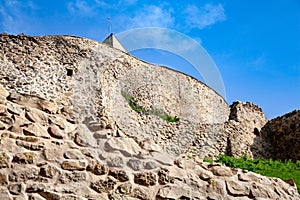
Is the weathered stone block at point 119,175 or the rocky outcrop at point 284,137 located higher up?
Answer: the rocky outcrop at point 284,137

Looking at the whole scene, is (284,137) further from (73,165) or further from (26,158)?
(26,158)

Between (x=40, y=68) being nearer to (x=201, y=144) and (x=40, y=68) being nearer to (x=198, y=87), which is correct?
(x=201, y=144)

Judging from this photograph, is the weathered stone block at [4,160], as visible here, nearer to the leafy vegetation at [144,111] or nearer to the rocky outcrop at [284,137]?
the leafy vegetation at [144,111]

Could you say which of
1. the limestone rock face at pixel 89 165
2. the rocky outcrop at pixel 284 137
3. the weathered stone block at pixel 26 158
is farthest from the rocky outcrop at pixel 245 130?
the weathered stone block at pixel 26 158

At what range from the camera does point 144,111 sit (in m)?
15.2

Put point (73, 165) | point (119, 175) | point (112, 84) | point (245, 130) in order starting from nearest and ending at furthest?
point (73, 165) < point (119, 175) < point (112, 84) < point (245, 130)

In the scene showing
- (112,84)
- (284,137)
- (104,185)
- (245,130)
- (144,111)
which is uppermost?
(112,84)

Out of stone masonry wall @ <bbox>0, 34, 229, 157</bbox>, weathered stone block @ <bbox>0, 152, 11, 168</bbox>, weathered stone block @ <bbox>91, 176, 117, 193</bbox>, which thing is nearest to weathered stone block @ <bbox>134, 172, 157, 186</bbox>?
weathered stone block @ <bbox>91, 176, 117, 193</bbox>

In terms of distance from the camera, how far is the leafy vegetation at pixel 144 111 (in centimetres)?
1501

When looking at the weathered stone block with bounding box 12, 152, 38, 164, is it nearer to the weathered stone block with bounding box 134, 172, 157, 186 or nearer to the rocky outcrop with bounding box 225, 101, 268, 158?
the weathered stone block with bounding box 134, 172, 157, 186

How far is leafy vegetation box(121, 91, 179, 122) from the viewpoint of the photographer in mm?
15008

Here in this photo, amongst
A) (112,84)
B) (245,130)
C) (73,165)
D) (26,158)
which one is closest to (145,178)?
(73,165)

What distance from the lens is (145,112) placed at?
15.1 metres

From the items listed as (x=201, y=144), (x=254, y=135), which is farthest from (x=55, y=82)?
(x=254, y=135)
